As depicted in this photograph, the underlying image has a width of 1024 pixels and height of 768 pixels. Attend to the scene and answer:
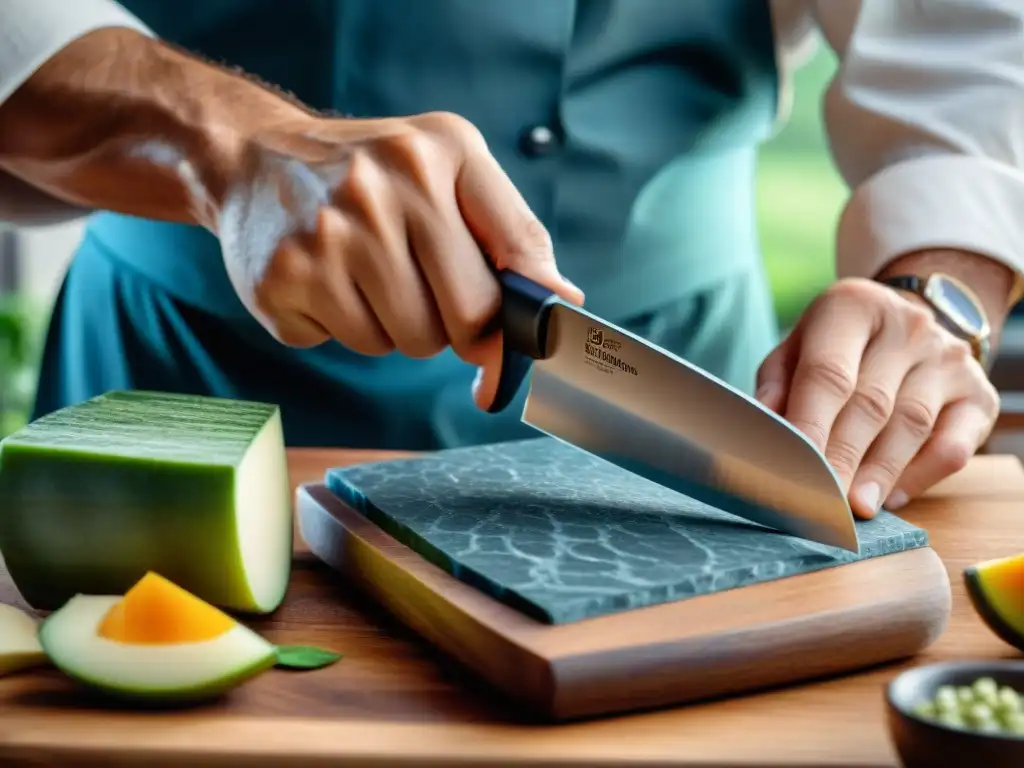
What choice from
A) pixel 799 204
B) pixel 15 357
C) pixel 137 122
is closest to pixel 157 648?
pixel 137 122

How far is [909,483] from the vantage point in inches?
58.7

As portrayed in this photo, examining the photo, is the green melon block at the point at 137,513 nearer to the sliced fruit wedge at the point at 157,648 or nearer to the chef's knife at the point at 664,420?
the sliced fruit wedge at the point at 157,648

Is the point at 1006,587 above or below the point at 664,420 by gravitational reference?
below

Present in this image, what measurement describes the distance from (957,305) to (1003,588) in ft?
2.00

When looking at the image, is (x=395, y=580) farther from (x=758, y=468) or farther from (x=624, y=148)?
(x=624, y=148)

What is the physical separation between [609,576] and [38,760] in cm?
48

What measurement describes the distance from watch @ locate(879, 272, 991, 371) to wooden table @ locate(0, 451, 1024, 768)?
1.82 feet

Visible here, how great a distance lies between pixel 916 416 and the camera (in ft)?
4.67

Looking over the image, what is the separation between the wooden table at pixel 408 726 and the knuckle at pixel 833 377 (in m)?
0.34

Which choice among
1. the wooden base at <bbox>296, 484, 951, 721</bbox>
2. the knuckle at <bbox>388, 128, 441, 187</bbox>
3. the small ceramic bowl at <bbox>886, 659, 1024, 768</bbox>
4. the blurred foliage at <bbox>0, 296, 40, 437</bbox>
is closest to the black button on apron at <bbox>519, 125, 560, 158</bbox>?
the knuckle at <bbox>388, 128, 441, 187</bbox>

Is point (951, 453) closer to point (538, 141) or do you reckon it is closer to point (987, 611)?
point (987, 611)

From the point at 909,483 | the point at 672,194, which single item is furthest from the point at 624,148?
the point at 909,483

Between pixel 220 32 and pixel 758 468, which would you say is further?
pixel 220 32

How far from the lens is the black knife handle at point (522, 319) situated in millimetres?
1187
